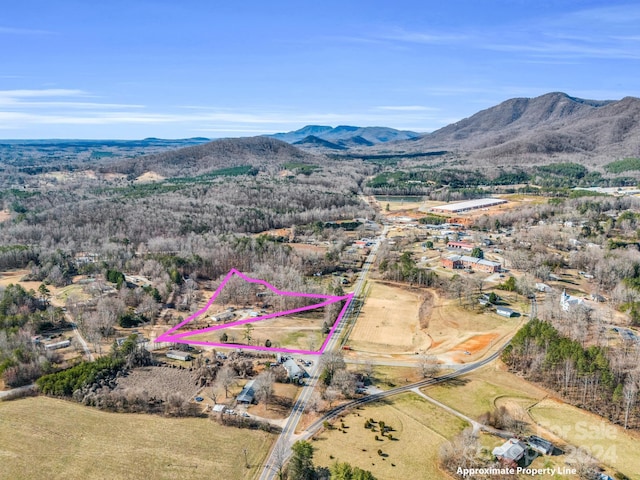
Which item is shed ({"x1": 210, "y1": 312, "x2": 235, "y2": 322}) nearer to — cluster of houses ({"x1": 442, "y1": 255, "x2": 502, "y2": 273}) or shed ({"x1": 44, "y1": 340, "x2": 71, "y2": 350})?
shed ({"x1": 44, "y1": 340, "x2": 71, "y2": 350})

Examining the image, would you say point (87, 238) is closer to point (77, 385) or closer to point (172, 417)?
point (77, 385)

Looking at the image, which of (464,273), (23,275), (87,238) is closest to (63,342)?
(23,275)

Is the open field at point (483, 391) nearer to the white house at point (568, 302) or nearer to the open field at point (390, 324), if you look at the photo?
the open field at point (390, 324)

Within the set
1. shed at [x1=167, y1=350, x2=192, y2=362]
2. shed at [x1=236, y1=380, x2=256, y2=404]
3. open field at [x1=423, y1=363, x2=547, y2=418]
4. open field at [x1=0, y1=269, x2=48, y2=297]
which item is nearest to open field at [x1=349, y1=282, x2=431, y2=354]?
open field at [x1=423, y1=363, x2=547, y2=418]

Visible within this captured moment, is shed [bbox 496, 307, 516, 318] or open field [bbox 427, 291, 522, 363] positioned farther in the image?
shed [bbox 496, 307, 516, 318]

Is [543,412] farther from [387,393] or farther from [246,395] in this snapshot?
[246,395]
